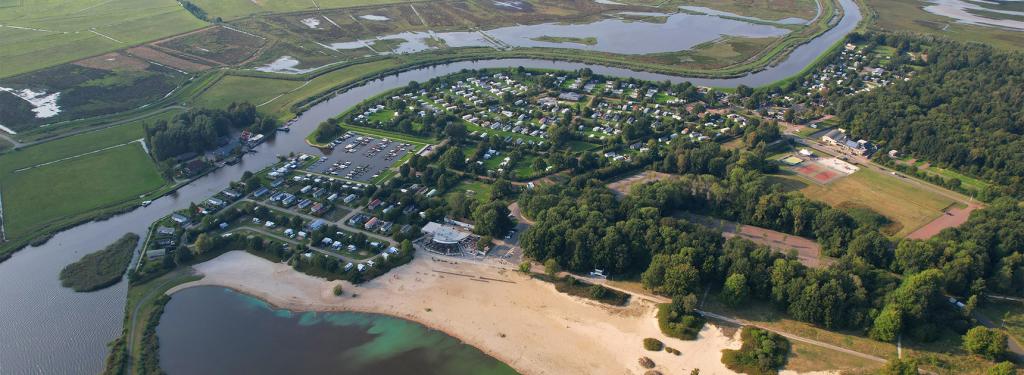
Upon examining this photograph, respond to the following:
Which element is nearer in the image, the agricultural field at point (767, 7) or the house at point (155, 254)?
the house at point (155, 254)

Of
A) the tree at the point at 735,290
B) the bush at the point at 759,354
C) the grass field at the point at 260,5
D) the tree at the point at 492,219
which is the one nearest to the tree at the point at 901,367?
the bush at the point at 759,354

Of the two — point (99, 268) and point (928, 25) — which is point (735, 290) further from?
point (928, 25)

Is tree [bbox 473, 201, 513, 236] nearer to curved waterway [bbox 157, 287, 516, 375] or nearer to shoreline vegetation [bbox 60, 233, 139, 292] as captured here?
curved waterway [bbox 157, 287, 516, 375]

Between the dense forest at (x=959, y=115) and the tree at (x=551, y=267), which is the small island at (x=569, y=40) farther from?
the tree at (x=551, y=267)

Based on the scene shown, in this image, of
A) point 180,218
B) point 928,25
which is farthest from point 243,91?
point 928,25

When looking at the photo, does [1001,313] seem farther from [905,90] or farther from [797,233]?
[905,90]

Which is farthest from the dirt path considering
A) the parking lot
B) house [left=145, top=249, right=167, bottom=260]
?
house [left=145, top=249, right=167, bottom=260]

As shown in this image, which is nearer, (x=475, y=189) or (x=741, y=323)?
(x=741, y=323)

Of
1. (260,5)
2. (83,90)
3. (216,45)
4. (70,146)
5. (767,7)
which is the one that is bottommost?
(70,146)
